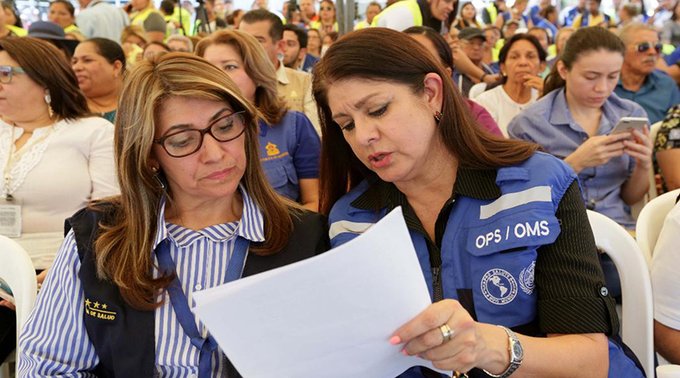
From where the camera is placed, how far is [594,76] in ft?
9.98

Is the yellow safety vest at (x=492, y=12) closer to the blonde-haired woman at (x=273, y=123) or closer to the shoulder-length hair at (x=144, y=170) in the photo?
the blonde-haired woman at (x=273, y=123)

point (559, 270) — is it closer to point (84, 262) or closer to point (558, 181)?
point (558, 181)

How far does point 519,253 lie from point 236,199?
27.8 inches

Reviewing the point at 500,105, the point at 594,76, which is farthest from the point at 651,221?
the point at 500,105

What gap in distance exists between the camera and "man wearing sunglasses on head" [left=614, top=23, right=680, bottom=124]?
4168 millimetres

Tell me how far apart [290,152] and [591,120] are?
1400mm

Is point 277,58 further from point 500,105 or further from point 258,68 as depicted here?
point 500,105

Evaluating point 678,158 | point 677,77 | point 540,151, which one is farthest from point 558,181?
point 677,77

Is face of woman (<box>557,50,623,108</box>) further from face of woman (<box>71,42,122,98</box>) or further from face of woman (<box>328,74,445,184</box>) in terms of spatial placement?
face of woman (<box>71,42,122,98</box>)

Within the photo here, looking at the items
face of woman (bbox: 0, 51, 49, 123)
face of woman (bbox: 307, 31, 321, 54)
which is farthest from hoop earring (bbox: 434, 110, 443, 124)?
face of woman (bbox: 307, 31, 321, 54)

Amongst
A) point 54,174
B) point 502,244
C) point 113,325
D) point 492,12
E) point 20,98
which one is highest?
point 492,12

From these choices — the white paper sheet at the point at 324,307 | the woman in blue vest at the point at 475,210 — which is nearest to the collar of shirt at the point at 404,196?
the woman in blue vest at the point at 475,210

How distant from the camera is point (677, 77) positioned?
5371mm

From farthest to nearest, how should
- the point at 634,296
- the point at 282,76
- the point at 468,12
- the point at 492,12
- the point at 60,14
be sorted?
the point at 492,12 < the point at 468,12 < the point at 60,14 < the point at 282,76 < the point at 634,296
